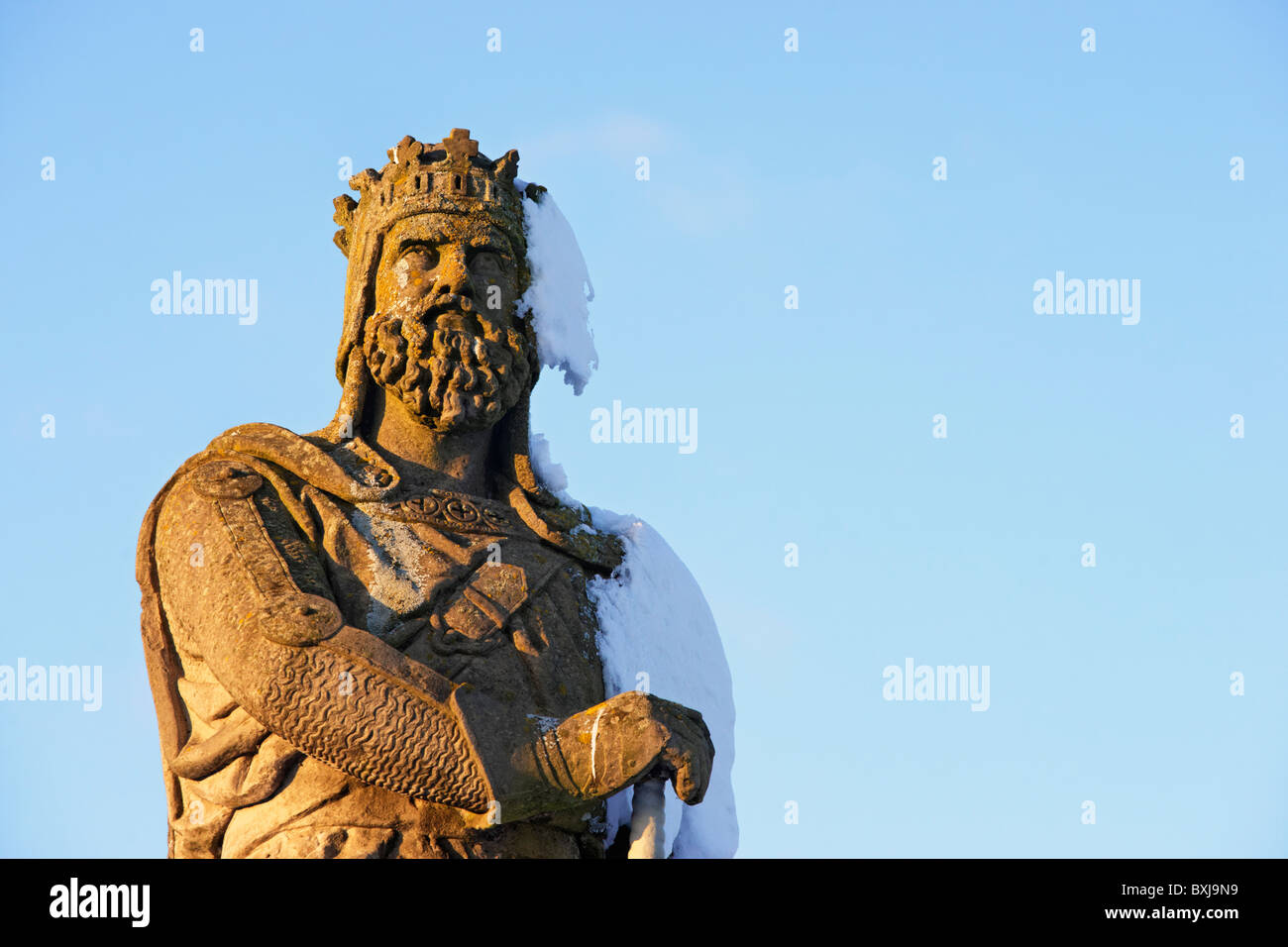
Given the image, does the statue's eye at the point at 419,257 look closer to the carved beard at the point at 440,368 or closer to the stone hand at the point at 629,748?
the carved beard at the point at 440,368

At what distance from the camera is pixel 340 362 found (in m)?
14.2

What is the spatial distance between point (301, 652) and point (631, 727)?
173cm

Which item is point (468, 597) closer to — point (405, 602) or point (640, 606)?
point (405, 602)

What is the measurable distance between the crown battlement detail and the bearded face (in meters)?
0.09

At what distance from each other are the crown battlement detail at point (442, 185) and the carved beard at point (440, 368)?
2.24ft

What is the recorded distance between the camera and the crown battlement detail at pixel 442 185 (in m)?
14.2

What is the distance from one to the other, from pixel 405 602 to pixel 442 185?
100 inches

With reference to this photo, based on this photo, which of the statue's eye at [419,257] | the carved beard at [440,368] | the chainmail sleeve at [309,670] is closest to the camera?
the chainmail sleeve at [309,670]

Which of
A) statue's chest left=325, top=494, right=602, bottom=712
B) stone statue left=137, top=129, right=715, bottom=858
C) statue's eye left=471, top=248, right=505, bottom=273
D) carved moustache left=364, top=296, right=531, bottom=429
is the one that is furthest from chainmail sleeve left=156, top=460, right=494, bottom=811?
statue's eye left=471, top=248, right=505, bottom=273

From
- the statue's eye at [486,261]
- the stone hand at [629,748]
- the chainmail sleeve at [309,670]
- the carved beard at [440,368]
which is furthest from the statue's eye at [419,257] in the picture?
the stone hand at [629,748]

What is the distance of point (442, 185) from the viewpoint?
14.2 metres

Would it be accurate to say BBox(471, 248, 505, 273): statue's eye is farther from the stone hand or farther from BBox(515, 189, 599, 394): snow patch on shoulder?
the stone hand
